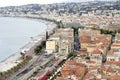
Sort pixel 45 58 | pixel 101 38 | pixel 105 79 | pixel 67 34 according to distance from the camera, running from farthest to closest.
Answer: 1. pixel 67 34
2. pixel 101 38
3. pixel 45 58
4. pixel 105 79

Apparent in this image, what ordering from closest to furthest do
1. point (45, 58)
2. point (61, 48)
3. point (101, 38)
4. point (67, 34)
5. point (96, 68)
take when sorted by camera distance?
point (96, 68)
point (45, 58)
point (61, 48)
point (101, 38)
point (67, 34)

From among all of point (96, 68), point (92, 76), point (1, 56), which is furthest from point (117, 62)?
point (1, 56)

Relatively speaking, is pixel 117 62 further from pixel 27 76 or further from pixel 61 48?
pixel 61 48

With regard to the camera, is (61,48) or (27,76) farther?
(61,48)

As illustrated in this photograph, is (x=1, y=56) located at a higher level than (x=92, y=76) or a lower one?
lower

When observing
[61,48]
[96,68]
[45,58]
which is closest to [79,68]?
[96,68]

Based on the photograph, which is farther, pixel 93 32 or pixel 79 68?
pixel 93 32

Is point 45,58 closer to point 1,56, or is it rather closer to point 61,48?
point 61,48

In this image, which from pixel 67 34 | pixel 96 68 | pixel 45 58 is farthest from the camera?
pixel 67 34

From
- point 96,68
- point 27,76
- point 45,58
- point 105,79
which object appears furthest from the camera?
point 45,58
